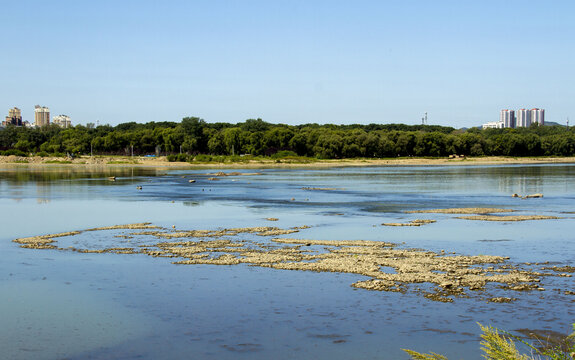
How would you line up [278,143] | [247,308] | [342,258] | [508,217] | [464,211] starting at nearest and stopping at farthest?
[247,308] → [342,258] → [508,217] → [464,211] → [278,143]

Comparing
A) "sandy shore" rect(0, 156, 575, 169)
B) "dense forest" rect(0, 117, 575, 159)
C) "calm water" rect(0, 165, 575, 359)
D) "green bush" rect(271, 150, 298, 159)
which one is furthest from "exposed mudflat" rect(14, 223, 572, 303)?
"dense forest" rect(0, 117, 575, 159)

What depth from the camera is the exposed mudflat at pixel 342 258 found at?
16.3 meters

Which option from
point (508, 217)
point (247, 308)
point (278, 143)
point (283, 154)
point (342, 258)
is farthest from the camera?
point (278, 143)

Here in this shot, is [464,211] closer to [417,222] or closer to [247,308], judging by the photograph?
[417,222]

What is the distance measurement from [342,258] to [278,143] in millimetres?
141253

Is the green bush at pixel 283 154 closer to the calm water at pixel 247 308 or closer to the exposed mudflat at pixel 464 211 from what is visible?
the exposed mudflat at pixel 464 211

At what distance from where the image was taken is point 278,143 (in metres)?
161

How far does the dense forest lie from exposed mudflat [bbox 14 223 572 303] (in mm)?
129046

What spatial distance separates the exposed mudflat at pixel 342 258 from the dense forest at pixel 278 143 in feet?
423

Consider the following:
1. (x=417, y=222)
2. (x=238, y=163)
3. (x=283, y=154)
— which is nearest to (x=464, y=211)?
(x=417, y=222)

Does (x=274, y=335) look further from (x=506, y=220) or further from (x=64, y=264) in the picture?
(x=506, y=220)

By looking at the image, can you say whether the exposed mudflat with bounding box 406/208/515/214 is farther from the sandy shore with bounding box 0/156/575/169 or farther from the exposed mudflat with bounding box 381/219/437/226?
the sandy shore with bounding box 0/156/575/169

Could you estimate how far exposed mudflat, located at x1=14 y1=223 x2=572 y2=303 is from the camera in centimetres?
1628

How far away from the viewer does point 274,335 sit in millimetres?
12703
